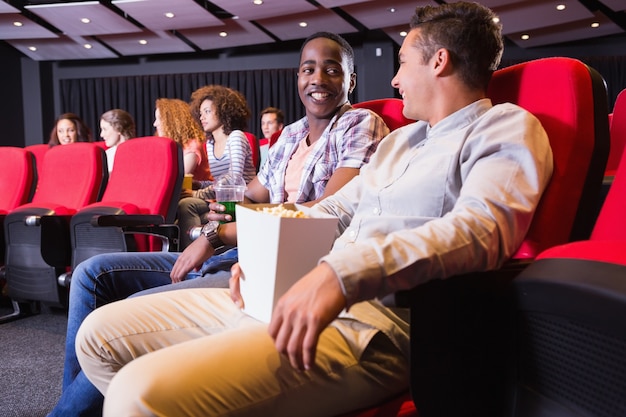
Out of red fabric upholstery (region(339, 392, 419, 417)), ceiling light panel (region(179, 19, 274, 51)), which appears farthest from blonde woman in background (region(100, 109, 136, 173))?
ceiling light panel (region(179, 19, 274, 51))

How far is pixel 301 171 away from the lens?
1782 mm

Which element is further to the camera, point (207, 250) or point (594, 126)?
point (207, 250)

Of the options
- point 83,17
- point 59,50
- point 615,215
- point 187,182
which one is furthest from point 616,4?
point 59,50

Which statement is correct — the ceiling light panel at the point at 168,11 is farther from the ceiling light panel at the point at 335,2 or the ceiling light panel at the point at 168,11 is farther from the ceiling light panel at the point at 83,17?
the ceiling light panel at the point at 335,2

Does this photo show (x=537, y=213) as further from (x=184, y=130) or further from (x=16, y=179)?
(x=184, y=130)

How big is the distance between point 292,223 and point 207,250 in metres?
0.62

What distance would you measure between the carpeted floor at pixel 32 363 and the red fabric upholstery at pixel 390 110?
4.37ft

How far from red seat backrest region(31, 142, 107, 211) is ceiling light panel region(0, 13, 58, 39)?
5.58 metres

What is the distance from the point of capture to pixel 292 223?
34.1 inches

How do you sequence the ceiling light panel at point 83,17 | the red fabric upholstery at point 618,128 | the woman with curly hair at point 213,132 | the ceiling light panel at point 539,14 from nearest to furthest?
1. the red fabric upholstery at point 618,128
2. the woman with curly hair at point 213,132
3. the ceiling light panel at point 539,14
4. the ceiling light panel at point 83,17

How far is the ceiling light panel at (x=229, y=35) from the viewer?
28.2ft

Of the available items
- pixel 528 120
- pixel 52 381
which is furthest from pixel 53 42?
pixel 528 120

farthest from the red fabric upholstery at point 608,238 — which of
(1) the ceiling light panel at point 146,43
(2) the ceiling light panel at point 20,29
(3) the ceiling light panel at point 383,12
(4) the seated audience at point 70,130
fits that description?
(1) the ceiling light panel at point 146,43

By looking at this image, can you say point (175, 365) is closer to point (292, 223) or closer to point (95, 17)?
point (292, 223)
